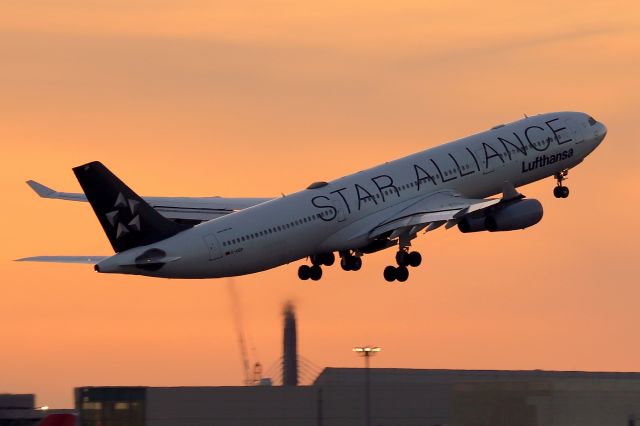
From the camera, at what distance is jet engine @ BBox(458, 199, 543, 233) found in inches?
3327

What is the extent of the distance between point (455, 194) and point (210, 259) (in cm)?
1464

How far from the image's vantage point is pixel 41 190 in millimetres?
83062

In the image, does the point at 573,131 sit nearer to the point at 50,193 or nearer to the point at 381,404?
the point at 381,404

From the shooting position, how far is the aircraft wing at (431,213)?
3223 inches

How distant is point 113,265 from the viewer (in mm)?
73625

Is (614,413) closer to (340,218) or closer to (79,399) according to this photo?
(340,218)

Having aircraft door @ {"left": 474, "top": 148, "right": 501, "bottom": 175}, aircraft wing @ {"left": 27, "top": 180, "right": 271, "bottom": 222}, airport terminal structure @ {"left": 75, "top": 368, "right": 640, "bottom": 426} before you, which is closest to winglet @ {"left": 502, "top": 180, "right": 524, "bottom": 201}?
aircraft door @ {"left": 474, "top": 148, "right": 501, "bottom": 175}

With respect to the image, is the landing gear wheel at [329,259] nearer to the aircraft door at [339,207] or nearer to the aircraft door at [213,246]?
the aircraft door at [339,207]

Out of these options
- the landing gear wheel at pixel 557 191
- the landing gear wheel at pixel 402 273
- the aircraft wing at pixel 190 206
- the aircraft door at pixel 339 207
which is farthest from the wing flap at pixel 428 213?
the landing gear wheel at pixel 557 191

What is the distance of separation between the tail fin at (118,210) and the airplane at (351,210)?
1.6 inches

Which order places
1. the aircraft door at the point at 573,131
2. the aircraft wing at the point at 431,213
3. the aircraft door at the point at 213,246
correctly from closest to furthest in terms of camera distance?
the aircraft door at the point at 213,246 < the aircraft wing at the point at 431,213 < the aircraft door at the point at 573,131

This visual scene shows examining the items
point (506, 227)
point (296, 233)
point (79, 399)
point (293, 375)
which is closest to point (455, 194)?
point (506, 227)

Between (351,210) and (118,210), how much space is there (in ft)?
40.3

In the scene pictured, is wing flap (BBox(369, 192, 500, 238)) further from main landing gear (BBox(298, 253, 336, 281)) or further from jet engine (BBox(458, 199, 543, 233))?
main landing gear (BBox(298, 253, 336, 281))
